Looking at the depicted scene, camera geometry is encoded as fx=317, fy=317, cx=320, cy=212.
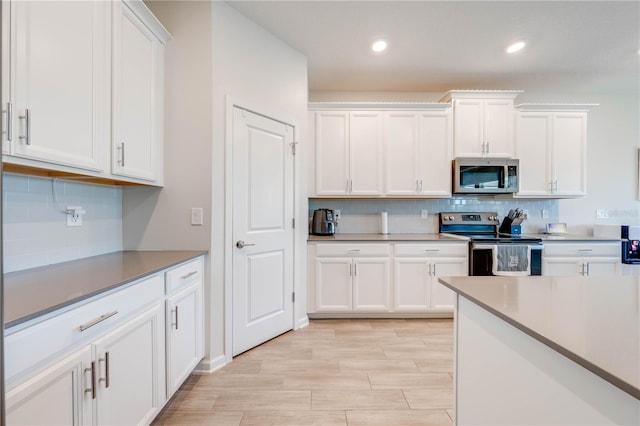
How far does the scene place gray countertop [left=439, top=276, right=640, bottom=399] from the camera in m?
0.66

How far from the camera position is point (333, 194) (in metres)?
3.67

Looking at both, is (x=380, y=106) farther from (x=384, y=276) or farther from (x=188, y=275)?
(x=188, y=275)

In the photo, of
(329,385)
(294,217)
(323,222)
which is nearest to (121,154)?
(294,217)

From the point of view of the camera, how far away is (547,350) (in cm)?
85

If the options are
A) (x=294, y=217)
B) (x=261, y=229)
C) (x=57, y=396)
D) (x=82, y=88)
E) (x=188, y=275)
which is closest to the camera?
(x=57, y=396)

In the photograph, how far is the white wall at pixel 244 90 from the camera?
2.40 meters

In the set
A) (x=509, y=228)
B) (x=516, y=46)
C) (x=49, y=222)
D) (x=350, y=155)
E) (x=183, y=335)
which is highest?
(x=516, y=46)

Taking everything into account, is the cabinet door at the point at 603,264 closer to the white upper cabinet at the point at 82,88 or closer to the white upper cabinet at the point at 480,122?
the white upper cabinet at the point at 480,122

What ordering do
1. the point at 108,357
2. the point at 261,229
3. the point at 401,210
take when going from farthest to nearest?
the point at 401,210
the point at 261,229
the point at 108,357

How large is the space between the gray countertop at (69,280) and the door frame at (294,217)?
0.42 metres

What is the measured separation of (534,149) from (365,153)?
78.0 inches

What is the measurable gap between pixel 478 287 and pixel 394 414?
1075mm

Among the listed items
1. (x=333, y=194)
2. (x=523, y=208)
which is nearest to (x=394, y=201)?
(x=333, y=194)

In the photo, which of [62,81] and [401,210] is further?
[401,210]
